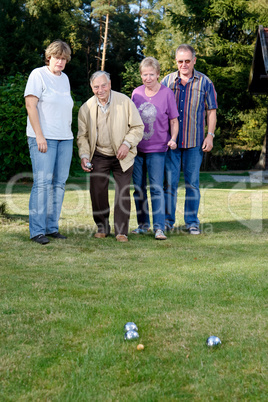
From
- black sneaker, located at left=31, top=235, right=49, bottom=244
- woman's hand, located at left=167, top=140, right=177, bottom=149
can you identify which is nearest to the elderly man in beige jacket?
woman's hand, located at left=167, top=140, right=177, bottom=149

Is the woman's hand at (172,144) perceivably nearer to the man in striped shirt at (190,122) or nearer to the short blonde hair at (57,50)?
the man in striped shirt at (190,122)

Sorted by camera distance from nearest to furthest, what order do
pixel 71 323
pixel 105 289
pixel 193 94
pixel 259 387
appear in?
pixel 259 387 → pixel 71 323 → pixel 105 289 → pixel 193 94

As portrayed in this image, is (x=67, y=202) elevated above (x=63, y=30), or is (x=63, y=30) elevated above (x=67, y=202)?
(x=63, y=30)

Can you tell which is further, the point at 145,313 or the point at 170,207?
the point at 170,207

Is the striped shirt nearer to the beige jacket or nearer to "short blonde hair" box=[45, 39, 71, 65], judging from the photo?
the beige jacket

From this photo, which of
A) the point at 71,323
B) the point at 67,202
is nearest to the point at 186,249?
the point at 71,323

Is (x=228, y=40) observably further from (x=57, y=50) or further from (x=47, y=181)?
(x=47, y=181)

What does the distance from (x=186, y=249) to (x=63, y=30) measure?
3082 centimetres

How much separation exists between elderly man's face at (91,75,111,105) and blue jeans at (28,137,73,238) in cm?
57

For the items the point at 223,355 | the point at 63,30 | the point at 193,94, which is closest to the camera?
the point at 223,355

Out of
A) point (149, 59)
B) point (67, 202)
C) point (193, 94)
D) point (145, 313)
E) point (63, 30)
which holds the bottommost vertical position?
point (67, 202)

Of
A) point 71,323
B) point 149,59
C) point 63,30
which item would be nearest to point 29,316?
point 71,323

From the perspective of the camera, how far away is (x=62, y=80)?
4.95 m

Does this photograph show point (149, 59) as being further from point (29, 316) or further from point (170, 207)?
point (29, 316)
